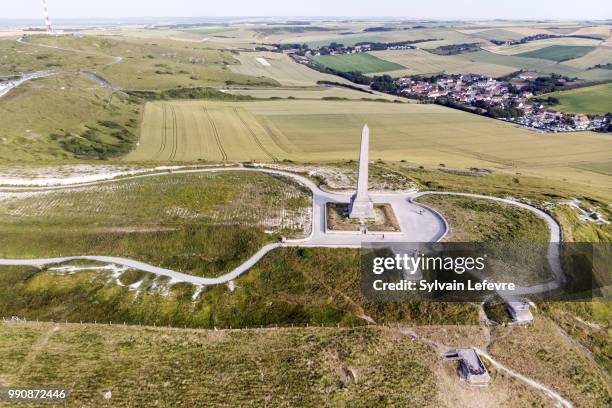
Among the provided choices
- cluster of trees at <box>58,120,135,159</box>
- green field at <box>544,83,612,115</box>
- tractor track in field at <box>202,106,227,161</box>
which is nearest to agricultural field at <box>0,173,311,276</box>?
tractor track in field at <box>202,106,227,161</box>

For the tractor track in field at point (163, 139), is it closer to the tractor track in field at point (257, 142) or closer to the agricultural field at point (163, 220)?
the tractor track in field at point (257, 142)

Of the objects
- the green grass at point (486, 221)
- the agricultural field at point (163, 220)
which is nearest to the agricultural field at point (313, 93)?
the agricultural field at point (163, 220)

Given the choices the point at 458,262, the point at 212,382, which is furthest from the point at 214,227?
the point at 458,262

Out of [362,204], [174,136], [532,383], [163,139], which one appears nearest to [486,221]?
[362,204]

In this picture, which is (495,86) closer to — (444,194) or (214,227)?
(444,194)

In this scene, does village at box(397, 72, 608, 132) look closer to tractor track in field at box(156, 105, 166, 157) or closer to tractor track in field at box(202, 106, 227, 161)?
tractor track in field at box(202, 106, 227, 161)
